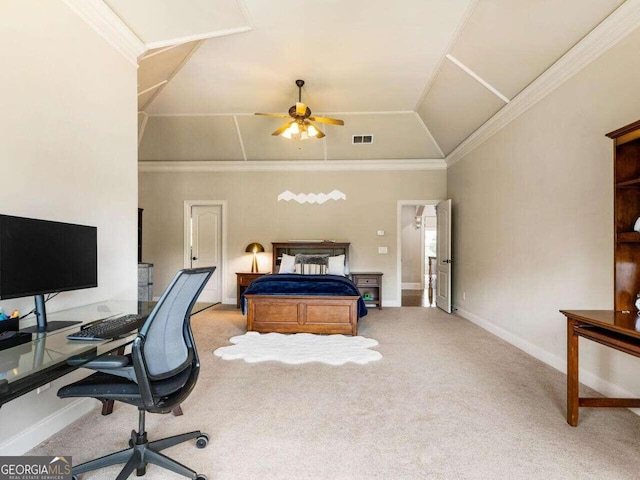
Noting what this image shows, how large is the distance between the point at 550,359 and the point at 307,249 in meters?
4.30

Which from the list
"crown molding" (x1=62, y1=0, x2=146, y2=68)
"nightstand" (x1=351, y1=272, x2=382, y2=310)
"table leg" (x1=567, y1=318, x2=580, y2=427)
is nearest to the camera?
"table leg" (x1=567, y1=318, x2=580, y2=427)

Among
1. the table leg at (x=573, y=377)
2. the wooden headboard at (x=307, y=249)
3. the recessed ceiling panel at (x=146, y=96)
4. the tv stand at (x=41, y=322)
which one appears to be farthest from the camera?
the wooden headboard at (x=307, y=249)

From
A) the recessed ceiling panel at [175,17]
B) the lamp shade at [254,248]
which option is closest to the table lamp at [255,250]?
the lamp shade at [254,248]

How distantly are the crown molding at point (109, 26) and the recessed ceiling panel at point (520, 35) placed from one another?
121 inches

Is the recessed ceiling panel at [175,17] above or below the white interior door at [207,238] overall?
above

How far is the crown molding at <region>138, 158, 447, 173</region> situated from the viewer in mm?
6766

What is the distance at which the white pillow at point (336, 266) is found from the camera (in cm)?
612

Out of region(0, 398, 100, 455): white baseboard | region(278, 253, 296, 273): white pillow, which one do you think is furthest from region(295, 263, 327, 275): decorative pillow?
region(0, 398, 100, 455): white baseboard

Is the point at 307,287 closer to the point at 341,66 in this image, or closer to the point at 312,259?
the point at 312,259

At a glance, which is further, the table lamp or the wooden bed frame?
the table lamp

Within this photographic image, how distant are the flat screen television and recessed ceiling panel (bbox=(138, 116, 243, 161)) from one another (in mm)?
4446

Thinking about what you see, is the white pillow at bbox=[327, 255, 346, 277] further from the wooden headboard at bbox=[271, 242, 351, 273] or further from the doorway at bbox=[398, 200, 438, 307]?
the doorway at bbox=[398, 200, 438, 307]

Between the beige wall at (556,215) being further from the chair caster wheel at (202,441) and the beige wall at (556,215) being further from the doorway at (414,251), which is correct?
the doorway at (414,251)

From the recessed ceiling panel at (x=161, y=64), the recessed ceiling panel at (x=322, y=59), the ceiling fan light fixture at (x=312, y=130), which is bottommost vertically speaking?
the ceiling fan light fixture at (x=312, y=130)
